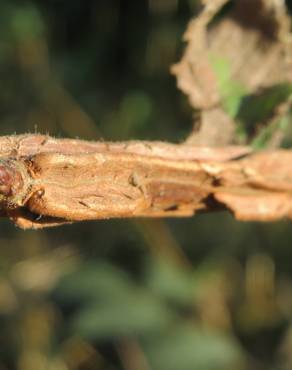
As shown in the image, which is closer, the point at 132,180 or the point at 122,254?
the point at 132,180

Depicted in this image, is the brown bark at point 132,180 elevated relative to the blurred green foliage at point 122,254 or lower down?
lower down

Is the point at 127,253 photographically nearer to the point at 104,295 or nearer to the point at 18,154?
the point at 104,295

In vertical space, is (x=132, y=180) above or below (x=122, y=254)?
below

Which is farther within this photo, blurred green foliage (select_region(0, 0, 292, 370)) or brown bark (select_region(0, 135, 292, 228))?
blurred green foliage (select_region(0, 0, 292, 370))

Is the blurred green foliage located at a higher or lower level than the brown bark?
higher

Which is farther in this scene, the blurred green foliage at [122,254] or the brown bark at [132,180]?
the blurred green foliage at [122,254]
